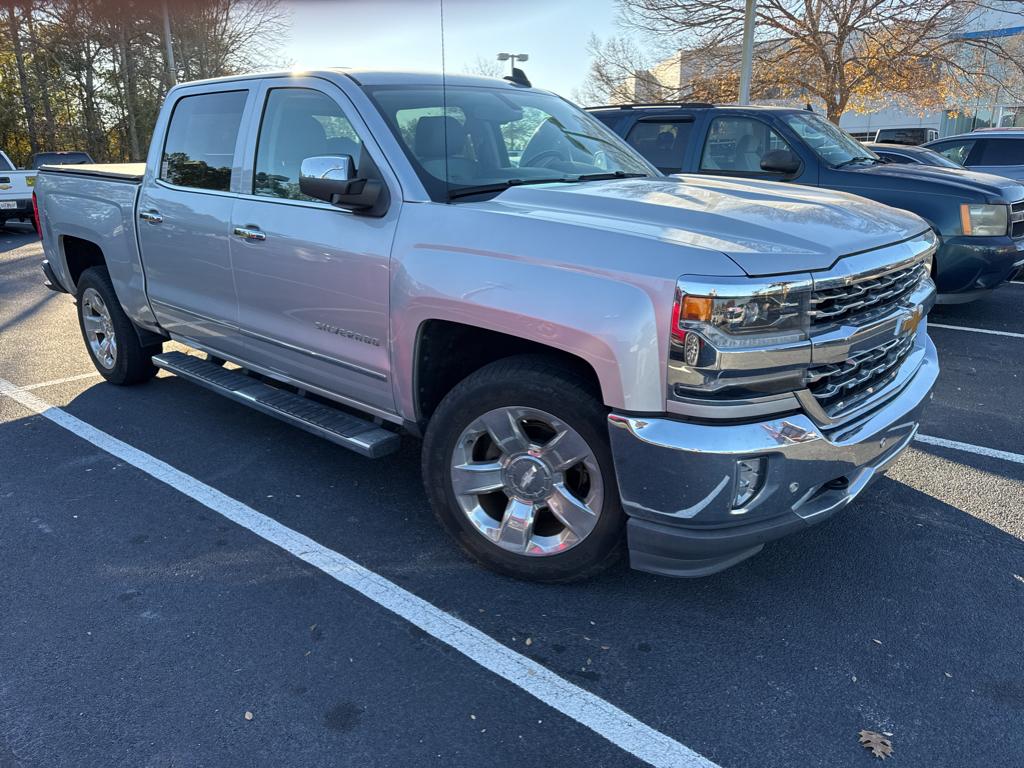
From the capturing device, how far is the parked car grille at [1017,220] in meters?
7.02

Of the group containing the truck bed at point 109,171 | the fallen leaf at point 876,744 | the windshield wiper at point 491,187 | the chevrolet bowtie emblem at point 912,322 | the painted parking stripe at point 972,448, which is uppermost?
the windshield wiper at point 491,187

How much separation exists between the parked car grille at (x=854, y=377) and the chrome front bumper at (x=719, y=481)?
0.30 ft

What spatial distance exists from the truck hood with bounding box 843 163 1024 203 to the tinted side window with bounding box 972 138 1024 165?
20.2ft

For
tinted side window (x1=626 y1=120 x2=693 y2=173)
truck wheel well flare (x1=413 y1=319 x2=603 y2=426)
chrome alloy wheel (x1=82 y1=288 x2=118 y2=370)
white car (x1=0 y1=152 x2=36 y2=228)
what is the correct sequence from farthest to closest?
white car (x1=0 y1=152 x2=36 y2=228) < tinted side window (x1=626 y1=120 x2=693 y2=173) < chrome alloy wheel (x1=82 y1=288 x2=118 y2=370) < truck wheel well flare (x1=413 y1=319 x2=603 y2=426)

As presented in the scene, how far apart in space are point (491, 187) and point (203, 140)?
2.06 meters

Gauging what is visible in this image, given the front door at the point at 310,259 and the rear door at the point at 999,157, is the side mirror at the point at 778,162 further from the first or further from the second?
the rear door at the point at 999,157

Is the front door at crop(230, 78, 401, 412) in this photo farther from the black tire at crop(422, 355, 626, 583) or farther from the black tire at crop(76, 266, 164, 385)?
the black tire at crop(76, 266, 164, 385)

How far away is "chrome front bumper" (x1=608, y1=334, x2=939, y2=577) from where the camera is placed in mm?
2490

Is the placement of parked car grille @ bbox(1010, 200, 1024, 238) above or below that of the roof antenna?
below

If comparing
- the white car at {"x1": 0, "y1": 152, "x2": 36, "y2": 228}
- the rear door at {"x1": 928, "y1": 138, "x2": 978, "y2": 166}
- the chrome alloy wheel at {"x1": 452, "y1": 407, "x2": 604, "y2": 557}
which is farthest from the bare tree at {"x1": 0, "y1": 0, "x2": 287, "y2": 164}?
the chrome alloy wheel at {"x1": 452, "y1": 407, "x2": 604, "y2": 557}

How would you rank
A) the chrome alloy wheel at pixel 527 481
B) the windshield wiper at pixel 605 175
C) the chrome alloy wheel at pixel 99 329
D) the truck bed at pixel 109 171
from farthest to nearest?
the chrome alloy wheel at pixel 99 329, the truck bed at pixel 109 171, the windshield wiper at pixel 605 175, the chrome alloy wheel at pixel 527 481

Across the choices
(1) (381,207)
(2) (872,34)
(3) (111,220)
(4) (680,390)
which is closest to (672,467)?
(4) (680,390)

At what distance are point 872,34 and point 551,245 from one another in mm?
18791

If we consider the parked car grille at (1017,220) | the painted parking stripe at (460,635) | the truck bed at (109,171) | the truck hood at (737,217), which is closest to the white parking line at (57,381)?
the truck bed at (109,171)
